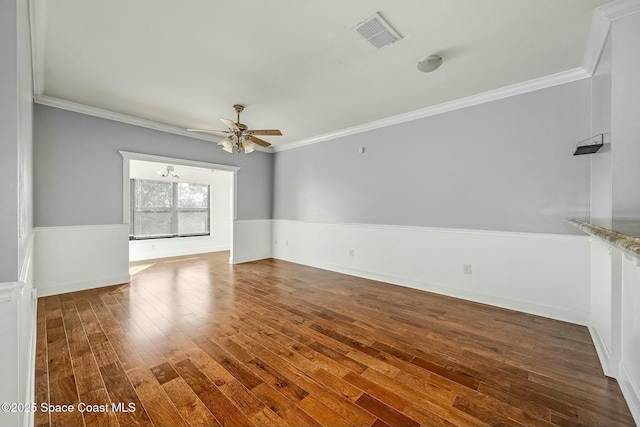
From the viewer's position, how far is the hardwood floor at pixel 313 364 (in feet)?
5.07

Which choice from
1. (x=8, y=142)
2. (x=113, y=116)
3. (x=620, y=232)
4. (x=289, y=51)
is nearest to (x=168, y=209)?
(x=113, y=116)

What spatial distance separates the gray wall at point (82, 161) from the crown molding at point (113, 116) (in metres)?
0.07

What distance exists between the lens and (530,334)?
8.23 ft

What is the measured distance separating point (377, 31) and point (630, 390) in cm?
308

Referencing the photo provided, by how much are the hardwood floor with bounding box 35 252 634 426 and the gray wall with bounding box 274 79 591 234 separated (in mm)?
1243

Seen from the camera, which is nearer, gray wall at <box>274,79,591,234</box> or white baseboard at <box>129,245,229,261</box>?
gray wall at <box>274,79,591,234</box>

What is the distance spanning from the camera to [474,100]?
3.42m

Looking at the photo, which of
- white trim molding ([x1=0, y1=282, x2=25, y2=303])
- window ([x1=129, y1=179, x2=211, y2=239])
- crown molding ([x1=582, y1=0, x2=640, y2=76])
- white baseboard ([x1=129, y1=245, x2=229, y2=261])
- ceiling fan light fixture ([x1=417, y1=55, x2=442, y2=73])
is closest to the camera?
white trim molding ([x1=0, y1=282, x2=25, y2=303])

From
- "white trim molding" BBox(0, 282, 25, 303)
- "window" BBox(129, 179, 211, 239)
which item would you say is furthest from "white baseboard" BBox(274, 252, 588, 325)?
"window" BBox(129, 179, 211, 239)

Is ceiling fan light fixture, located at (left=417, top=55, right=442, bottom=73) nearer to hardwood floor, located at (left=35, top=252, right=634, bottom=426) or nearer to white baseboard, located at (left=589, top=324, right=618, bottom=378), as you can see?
hardwood floor, located at (left=35, top=252, right=634, bottom=426)

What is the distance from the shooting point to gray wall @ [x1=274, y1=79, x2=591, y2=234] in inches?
112

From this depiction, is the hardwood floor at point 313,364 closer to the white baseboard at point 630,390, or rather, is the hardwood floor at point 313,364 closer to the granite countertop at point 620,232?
the white baseboard at point 630,390

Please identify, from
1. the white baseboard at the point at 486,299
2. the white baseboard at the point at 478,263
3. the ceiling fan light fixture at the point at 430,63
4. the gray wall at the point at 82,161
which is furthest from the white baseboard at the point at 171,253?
the ceiling fan light fixture at the point at 430,63

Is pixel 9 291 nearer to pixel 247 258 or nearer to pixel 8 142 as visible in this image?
pixel 8 142
